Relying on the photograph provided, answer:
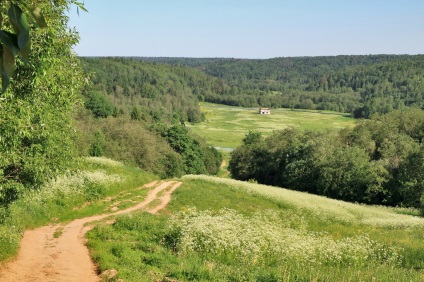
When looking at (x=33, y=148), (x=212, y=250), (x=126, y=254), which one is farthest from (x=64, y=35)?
(x=212, y=250)

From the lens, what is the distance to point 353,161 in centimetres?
5091

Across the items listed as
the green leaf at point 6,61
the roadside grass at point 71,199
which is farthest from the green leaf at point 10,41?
the roadside grass at point 71,199

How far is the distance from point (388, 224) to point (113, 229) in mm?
19603

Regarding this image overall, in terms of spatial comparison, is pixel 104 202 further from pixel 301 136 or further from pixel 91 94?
pixel 91 94

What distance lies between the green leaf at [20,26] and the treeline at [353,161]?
140 feet

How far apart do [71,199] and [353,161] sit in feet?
122

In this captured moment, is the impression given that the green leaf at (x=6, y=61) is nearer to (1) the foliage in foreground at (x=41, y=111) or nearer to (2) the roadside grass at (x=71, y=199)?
(1) the foliage in foreground at (x=41, y=111)

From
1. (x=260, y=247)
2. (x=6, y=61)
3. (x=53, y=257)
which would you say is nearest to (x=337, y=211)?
(x=260, y=247)

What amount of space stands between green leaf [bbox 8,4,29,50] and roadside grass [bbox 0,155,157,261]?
522 inches

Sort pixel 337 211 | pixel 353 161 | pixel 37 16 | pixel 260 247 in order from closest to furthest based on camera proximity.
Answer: pixel 37 16 → pixel 260 247 → pixel 337 211 → pixel 353 161

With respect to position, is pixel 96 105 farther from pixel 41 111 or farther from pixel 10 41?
pixel 10 41

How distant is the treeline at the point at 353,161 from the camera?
48.8 meters

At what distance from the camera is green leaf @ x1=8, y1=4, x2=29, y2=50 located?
1810 millimetres

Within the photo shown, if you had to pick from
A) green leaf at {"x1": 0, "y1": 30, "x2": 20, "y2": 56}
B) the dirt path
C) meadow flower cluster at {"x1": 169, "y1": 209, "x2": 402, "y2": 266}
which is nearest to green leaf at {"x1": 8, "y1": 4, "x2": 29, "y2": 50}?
green leaf at {"x1": 0, "y1": 30, "x2": 20, "y2": 56}
